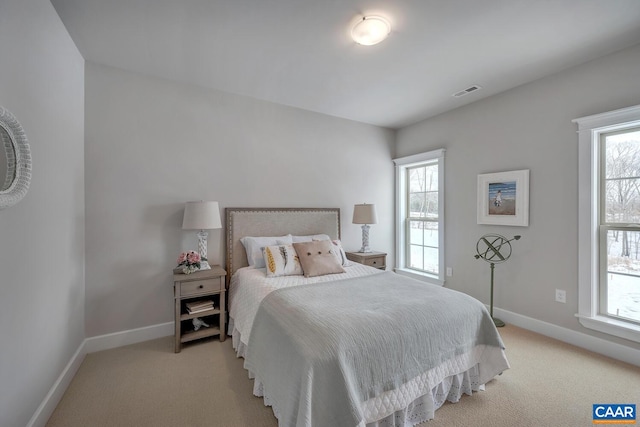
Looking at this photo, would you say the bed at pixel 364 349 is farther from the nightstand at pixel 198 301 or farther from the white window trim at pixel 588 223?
the white window trim at pixel 588 223

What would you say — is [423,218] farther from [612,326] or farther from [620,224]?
[612,326]

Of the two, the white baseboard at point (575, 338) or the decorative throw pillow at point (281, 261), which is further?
the decorative throw pillow at point (281, 261)

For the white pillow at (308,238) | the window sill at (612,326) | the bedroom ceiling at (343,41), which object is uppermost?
the bedroom ceiling at (343,41)

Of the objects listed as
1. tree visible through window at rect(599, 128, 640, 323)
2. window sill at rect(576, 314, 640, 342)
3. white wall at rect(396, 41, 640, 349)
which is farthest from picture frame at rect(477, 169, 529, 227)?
window sill at rect(576, 314, 640, 342)

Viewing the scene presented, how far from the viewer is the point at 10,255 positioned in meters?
1.33

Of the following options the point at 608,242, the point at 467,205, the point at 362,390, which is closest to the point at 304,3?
the point at 362,390

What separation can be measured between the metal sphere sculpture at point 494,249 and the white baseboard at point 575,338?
0.14 meters

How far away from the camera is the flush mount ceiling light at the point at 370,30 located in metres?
1.90

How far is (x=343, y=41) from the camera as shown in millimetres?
2152

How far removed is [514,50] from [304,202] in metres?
2.62

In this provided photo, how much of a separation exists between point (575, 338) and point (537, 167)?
1.71 m

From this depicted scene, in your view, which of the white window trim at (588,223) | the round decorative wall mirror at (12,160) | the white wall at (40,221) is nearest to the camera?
the round decorative wall mirror at (12,160)

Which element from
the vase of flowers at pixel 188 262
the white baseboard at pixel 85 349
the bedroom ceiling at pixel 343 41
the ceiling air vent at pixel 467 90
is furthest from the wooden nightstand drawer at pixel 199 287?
the ceiling air vent at pixel 467 90

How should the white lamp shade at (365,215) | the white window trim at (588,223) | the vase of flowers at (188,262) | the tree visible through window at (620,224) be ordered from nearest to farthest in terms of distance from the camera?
the tree visible through window at (620,224), the white window trim at (588,223), the vase of flowers at (188,262), the white lamp shade at (365,215)
